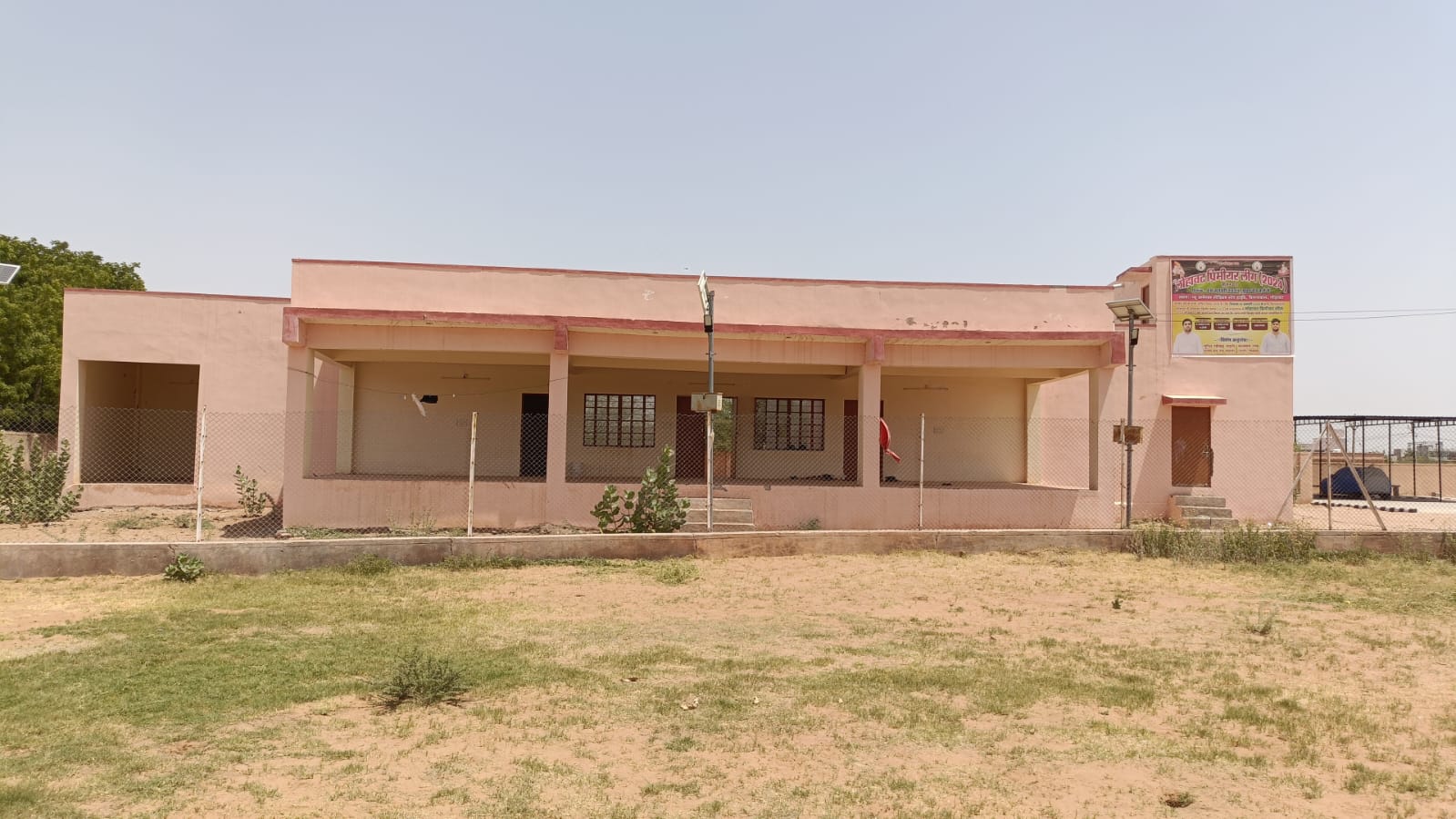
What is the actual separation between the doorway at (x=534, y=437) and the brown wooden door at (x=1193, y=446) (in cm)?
1215

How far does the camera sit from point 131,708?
5.05 meters

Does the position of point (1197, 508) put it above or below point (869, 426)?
below

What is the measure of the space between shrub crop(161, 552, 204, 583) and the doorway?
8.58 meters

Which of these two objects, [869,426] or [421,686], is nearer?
[421,686]

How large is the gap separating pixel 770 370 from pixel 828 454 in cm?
289

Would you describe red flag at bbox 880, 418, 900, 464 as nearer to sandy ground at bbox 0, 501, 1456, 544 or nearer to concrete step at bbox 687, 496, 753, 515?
concrete step at bbox 687, 496, 753, 515

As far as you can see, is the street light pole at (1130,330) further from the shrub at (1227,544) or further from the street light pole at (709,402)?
the street light pole at (709,402)

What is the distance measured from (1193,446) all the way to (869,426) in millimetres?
6882

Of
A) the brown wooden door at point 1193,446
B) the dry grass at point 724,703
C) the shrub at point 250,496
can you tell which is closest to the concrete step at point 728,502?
the dry grass at point 724,703

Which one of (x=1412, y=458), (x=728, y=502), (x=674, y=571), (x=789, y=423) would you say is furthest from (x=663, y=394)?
(x=1412, y=458)

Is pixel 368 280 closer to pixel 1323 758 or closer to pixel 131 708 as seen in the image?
pixel 131 708

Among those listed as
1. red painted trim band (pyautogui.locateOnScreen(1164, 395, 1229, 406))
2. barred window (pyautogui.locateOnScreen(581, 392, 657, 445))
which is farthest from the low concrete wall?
barred window (pyautogui.locateOnScreen(581, 392, 657, 445))

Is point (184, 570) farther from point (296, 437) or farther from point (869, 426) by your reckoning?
point (869, 426)

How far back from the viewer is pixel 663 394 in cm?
1898
